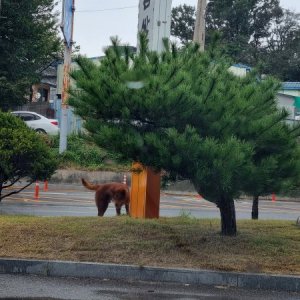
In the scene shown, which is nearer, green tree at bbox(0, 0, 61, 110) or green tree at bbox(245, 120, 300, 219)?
green tree at bbox(245, 120, 300, 219)

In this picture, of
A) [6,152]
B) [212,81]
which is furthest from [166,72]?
[6,152]

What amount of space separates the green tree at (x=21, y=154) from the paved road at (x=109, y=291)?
4365 mm

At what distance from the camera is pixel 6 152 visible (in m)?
12.3

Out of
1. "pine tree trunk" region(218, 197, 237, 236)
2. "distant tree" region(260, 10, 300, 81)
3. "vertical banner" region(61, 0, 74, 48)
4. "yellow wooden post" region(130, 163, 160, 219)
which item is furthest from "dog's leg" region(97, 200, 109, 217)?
"distant tree" region(260, 10, 300, 81)

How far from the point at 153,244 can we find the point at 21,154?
4.27 m

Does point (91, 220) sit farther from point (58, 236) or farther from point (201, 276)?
point (201, 276)

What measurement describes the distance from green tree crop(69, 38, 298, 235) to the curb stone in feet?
4.05

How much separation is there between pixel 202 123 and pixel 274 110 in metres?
1.24

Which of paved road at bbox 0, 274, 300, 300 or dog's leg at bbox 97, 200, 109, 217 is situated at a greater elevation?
dog's leg at bbox 97, 200, 109, 217

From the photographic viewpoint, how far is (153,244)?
30.8ft

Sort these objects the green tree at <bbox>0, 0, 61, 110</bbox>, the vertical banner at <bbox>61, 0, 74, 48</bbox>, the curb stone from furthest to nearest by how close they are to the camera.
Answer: the green tree at <bbox>0, 0, 61, 110</bbox>
the vertical banner at <bbox>61, 0, 74, 48</bbox>
the curb stone

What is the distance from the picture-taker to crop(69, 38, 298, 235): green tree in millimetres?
8719

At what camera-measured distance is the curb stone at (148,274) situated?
27.0 feet

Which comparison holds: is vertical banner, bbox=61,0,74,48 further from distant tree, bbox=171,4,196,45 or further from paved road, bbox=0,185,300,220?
distant tree, bbox=171,4,196,45
